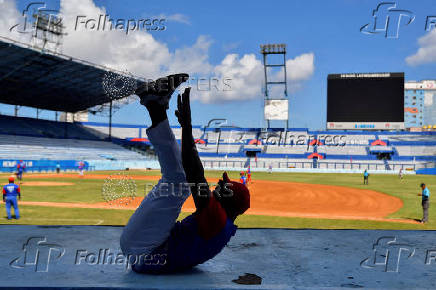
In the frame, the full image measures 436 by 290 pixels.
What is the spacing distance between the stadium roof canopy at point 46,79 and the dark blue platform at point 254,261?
19.5 meters

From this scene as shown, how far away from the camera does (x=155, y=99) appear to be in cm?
195

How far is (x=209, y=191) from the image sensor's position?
1.97 metres

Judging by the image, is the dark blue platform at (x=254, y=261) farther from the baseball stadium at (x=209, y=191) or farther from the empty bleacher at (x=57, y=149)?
the empty bleacher at (x=57, y=149)

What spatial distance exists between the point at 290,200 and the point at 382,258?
14.1 metres

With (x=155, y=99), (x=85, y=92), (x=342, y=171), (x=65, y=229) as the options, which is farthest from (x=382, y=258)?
(x=342, y=171)

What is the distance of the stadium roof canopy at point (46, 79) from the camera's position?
2714 centimetres

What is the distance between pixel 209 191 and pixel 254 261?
132 centimetres

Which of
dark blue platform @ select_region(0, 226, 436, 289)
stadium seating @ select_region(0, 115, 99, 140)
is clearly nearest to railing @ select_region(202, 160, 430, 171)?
stadium seating @ select_region(0, 115, 99, 140)

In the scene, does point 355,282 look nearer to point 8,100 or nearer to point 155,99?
point 155,99

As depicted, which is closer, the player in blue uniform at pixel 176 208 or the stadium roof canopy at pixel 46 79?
the player in blue uniform at pixel 176 208

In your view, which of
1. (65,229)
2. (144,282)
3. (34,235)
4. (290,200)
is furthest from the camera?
(290,200)

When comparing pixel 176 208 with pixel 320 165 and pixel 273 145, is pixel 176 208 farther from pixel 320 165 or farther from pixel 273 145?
pixel 273 145

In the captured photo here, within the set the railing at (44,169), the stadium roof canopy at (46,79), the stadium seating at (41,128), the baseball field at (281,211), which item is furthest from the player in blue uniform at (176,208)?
the stadium seating at (41,128)

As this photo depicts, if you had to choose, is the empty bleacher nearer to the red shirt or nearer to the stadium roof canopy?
the stadium roof canopy
